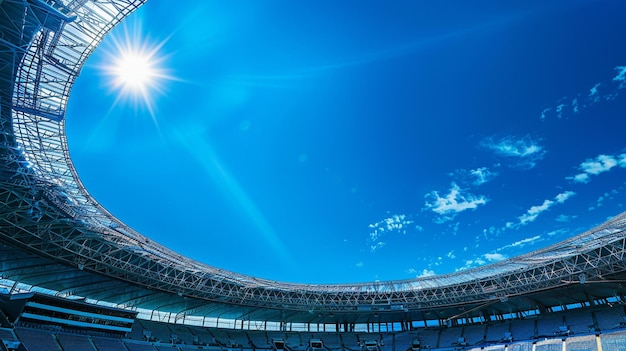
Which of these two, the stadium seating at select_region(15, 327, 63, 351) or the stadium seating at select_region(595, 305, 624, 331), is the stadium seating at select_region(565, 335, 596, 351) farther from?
the stadium seating at select_region(15, 327, 63, 351)

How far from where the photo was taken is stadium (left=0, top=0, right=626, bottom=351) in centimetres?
2080

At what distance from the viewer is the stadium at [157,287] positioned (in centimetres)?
2080

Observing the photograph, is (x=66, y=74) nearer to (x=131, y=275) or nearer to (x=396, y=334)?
(x=131, y=275)

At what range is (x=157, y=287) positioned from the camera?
39219 mm

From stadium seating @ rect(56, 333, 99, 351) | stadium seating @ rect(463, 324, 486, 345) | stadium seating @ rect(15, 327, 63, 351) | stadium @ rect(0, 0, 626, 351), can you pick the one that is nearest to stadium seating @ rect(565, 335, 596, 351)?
stadium @ rect(0, 0, 626, 351)

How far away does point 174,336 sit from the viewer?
1917 inches

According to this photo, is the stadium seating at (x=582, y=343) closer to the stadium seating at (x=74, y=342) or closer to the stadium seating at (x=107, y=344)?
the stadium seating at (x=107, y=344)

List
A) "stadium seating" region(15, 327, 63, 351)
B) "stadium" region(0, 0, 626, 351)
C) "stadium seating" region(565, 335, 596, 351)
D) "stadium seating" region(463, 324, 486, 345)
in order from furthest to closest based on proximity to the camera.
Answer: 1. "stadium seating" region(463, 324, 486, 345)
2. "stadium seating" region(565, 335, 596, 351)
3. "stadium seating" region(15, 327, 63, 351)
4. "stadium" region(0, 0, 626, 351)

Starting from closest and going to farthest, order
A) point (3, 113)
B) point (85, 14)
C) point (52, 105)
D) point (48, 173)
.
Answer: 1. point (85, 14)
2. point (3, 113)
3. point (52, 105)
4. point (48, 173)

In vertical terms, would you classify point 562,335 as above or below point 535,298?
below

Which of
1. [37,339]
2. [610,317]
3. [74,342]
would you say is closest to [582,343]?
[610,317]

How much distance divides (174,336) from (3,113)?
126 feet

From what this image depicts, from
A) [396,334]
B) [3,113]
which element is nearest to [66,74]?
[3,113]

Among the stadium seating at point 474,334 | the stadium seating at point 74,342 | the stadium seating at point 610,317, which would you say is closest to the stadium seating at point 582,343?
the stadium seating at point 610,317
